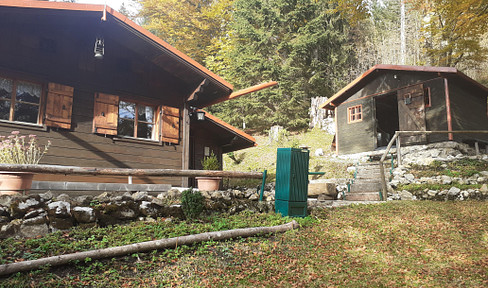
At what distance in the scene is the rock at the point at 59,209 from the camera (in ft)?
18.4

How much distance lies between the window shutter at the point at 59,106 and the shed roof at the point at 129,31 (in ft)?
5.97

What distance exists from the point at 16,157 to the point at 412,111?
16.8 meters

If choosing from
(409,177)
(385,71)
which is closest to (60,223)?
(409,177)

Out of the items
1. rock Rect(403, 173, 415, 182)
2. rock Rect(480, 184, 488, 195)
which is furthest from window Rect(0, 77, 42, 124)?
rock Rect(480, 184, 488, 195)

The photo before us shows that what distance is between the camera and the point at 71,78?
9.15 m

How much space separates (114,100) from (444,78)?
14.8 metres

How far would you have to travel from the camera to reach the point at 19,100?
333 inches

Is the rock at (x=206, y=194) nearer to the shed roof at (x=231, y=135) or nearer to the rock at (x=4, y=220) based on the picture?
the rock at (x=4, y=220)

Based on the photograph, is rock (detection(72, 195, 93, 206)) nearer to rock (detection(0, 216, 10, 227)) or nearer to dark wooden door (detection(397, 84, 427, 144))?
rock (detection(0, 216, 10, 227))

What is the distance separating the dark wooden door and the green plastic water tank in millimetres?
11046

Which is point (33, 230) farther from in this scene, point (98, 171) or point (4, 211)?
point (98, 171)

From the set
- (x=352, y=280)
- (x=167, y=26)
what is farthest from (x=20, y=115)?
(x=167, y=26)

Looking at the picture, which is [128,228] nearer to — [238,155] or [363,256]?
[363,256]

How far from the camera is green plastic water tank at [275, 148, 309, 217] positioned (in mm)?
7746
